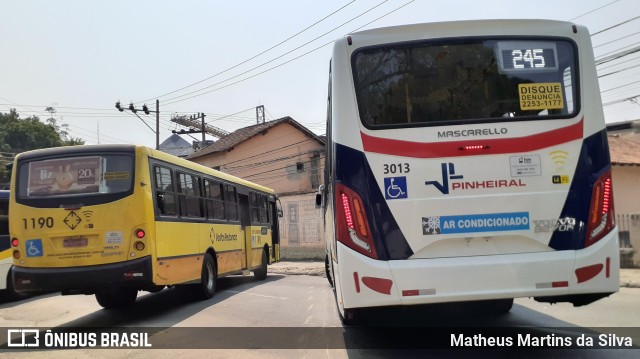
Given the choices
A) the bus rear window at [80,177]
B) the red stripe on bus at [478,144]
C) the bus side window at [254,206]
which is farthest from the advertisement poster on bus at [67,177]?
the bus side window at [254,206]

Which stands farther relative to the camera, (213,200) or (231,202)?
(231,202)

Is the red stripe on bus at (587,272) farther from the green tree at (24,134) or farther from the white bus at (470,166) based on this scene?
the green tree at (24,134)

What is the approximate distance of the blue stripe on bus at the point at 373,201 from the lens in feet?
Answer: 15.4

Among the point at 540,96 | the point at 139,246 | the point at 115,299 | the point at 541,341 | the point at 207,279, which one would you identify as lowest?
the point at 541,341

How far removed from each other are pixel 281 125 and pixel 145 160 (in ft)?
97.2

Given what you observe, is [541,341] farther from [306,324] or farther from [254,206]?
[254,206]

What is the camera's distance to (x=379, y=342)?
618 centimetres

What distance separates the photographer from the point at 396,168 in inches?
189

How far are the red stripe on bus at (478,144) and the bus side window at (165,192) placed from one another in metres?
5.08

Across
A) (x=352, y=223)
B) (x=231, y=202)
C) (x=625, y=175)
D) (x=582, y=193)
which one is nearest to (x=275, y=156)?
(x=625, y=175)

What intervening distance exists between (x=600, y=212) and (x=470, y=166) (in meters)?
1.30

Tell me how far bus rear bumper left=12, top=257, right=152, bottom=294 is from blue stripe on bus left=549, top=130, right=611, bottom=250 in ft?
19.7

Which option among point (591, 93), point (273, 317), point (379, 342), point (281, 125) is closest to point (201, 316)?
point (273, 317)

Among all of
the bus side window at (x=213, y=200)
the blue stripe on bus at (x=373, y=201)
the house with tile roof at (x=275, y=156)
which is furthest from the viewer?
the house with tile roof at (x=275, y=156)
